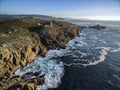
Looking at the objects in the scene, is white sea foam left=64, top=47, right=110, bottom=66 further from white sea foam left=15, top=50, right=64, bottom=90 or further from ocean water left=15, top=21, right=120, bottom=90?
white sea foam left=15, top=50, right=64, bottom=90

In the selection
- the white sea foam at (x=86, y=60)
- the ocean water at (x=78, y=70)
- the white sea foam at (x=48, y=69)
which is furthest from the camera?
the white sea foam at (x=86, y=60)

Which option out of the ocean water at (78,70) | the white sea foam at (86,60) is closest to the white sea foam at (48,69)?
the ocean water at (78,70)

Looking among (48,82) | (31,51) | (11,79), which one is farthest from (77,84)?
(31,51)

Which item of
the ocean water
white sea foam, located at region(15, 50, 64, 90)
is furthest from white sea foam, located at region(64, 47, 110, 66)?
white sea foam, located at region(15, 50, 64, 90)

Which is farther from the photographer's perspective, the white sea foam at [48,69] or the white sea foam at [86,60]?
the white sea foam at [86,60]

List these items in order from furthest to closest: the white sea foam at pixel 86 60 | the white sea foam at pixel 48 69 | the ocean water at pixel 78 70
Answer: the white sea foam at pixel 86 60 → the white sea foam at pixel 48 69 → the ocean water at pixel 78 70

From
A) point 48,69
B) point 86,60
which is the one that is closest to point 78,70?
point 48,69

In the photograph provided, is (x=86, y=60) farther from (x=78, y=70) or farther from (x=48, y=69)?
(x=48, y=69)

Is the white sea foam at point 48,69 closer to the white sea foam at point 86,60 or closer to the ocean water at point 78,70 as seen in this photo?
the ocean water at point 78,70
